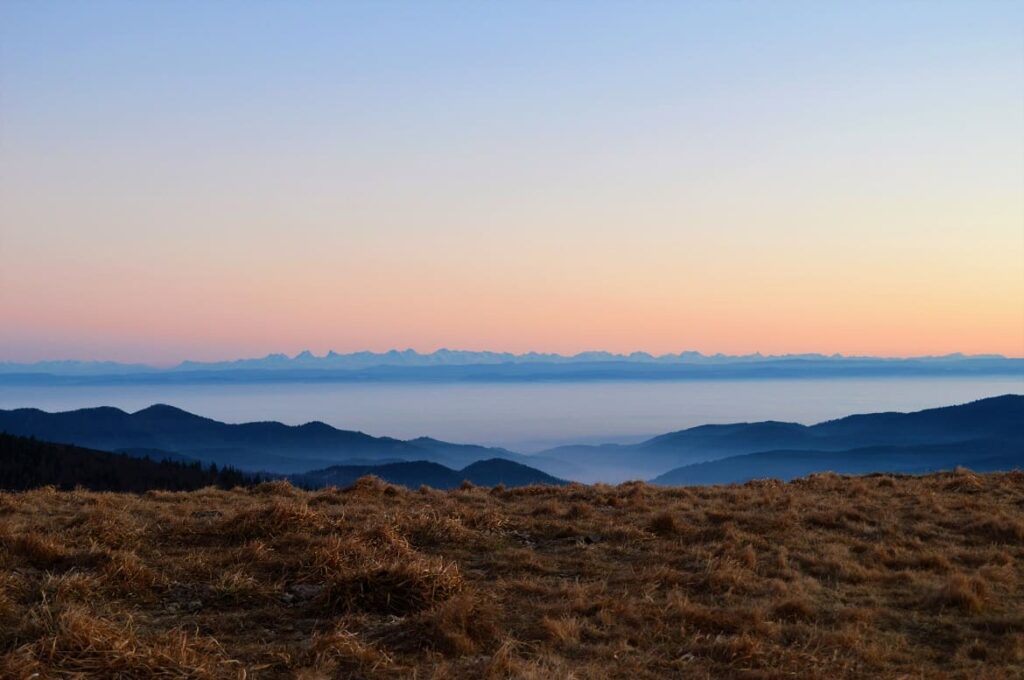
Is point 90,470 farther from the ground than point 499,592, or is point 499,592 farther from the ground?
point 499,592

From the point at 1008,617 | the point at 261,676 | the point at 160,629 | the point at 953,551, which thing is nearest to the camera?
the point at 261,676

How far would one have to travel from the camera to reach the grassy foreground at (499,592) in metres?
9.04

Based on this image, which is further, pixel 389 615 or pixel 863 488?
pixel 863 488

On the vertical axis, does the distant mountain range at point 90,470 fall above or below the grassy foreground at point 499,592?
below

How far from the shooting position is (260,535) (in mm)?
14188

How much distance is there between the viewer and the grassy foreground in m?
9.04

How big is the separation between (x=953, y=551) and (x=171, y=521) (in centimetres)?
1593

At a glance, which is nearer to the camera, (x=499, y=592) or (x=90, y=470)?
(x=499, y=592)

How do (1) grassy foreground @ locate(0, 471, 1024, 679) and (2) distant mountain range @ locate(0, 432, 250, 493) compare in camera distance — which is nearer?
(1) grassy foreground @ locate(0, 471, 1024, 679)

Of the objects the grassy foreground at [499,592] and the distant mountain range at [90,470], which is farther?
the distant mountain range at [90,470]

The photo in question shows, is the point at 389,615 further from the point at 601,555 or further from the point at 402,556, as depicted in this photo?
the point at 601,555

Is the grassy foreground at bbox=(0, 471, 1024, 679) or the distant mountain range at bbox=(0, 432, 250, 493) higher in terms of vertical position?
the grassy foreground at bbox=(0, 471, 1024, 679)

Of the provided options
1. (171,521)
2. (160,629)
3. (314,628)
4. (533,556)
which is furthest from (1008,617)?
(171,521)

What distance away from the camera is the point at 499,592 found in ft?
39.8
